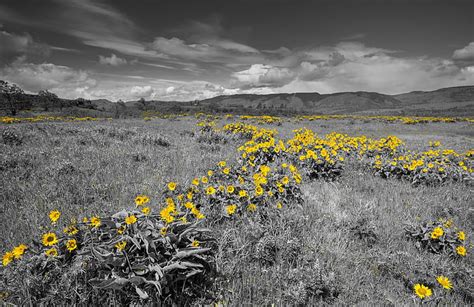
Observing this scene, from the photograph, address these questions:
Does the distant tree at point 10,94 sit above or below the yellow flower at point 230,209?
above

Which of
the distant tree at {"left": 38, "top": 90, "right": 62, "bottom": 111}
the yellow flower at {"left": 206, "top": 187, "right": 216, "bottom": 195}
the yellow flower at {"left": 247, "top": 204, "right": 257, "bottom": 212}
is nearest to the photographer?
the yellow flower at {"left": 247, "top": 204, "right": 257, "bottom": 212}

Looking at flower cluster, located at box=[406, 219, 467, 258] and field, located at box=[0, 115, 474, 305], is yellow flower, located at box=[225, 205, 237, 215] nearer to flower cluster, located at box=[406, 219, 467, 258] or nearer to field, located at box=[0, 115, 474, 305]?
field, located at box=[0, 115, 474, 305]

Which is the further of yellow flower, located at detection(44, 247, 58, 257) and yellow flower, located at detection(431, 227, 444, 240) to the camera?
yellow flower, located at detection(431, 227, 444, 240)

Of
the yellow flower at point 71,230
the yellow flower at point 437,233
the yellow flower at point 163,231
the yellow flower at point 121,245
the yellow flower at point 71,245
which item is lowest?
the yellow flower at point 437,233

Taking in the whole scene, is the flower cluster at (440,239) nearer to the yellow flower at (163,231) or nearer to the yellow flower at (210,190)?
the yellow flower at (210,190)

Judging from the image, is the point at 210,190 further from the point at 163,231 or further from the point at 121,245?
the point at 121,245

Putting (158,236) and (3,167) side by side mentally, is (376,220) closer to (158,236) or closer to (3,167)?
(158,236)

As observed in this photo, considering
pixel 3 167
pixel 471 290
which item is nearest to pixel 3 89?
pixel 3 167

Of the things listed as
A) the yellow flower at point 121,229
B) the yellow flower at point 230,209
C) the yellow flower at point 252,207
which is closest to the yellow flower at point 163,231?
the yellow flower at point 121,229

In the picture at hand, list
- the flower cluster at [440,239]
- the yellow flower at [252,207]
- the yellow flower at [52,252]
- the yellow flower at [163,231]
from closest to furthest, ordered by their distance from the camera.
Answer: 1. the yellow flower at [52,252]
2. the yellow flower at [163,231]
3. the flower cluster at [440,239]
4. the yellow flower at [252,207]

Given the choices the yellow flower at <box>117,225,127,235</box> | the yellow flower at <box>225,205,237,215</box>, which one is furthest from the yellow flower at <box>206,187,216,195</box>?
the yellow flower at <box>117,225,127,235</box>

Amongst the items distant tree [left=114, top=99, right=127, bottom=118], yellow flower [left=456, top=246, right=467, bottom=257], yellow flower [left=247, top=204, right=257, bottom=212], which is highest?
distant tree [left=114, top=99, right=127, bottom=118]

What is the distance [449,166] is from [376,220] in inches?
179

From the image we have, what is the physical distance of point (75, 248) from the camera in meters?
2.14
